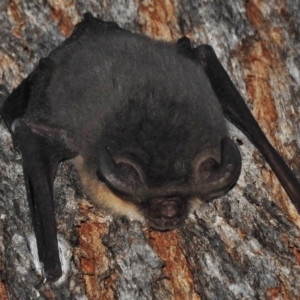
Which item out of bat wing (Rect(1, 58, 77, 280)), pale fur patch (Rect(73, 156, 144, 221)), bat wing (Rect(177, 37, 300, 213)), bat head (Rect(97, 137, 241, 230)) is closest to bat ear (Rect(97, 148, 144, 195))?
bat head (Rect(97, 137, 241, 230))

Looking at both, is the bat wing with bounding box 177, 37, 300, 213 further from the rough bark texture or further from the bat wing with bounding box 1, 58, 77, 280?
the bat wing with bounding box 1, 58, 77, 280

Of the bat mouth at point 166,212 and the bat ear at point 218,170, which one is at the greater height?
the bat ear at point 218,170

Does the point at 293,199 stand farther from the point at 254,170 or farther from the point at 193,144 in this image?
the point at 193,144

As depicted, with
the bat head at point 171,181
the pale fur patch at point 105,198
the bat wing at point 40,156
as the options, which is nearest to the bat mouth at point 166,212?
the bat head at point 171,181

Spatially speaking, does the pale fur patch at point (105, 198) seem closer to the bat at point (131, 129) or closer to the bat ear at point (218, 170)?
the bat at point (131, 129)

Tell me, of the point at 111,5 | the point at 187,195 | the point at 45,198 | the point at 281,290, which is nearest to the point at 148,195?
the point at 187,195

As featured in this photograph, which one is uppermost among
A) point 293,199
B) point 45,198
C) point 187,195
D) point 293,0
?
point 293,0
